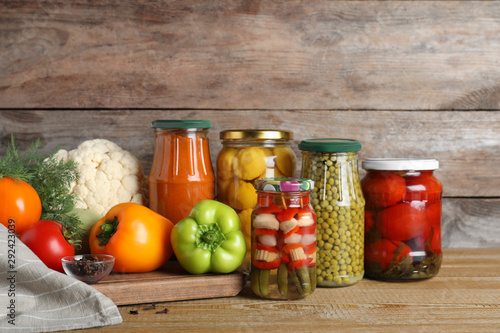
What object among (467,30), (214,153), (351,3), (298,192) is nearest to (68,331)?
(298,192)

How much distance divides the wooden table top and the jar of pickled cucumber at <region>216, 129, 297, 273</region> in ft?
0.61

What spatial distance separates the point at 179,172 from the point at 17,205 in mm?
366

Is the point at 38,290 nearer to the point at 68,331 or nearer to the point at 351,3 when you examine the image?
the point at 68,331

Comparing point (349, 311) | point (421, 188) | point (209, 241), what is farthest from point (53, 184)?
point (421, 188)

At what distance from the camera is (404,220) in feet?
3.61

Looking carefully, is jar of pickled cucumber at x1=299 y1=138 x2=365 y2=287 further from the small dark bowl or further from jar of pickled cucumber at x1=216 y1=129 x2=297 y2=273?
the small dark bowl

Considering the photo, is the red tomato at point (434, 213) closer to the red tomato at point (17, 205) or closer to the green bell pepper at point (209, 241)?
the green bell pepper at point (209, 241)

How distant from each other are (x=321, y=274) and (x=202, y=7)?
2.70 feet

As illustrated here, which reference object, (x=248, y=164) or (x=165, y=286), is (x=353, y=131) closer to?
(x=248, y=164)

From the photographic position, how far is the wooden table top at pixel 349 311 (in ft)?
2.81

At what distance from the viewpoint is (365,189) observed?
3.79ft

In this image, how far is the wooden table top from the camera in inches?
33.7

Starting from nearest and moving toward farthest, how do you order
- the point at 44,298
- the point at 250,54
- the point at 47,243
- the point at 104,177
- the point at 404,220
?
the point at 44,298 < the point at 47,243 < the point at 404,220 < the point at 104,177 < the point at 250,54

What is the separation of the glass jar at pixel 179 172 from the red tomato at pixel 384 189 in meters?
0.39
